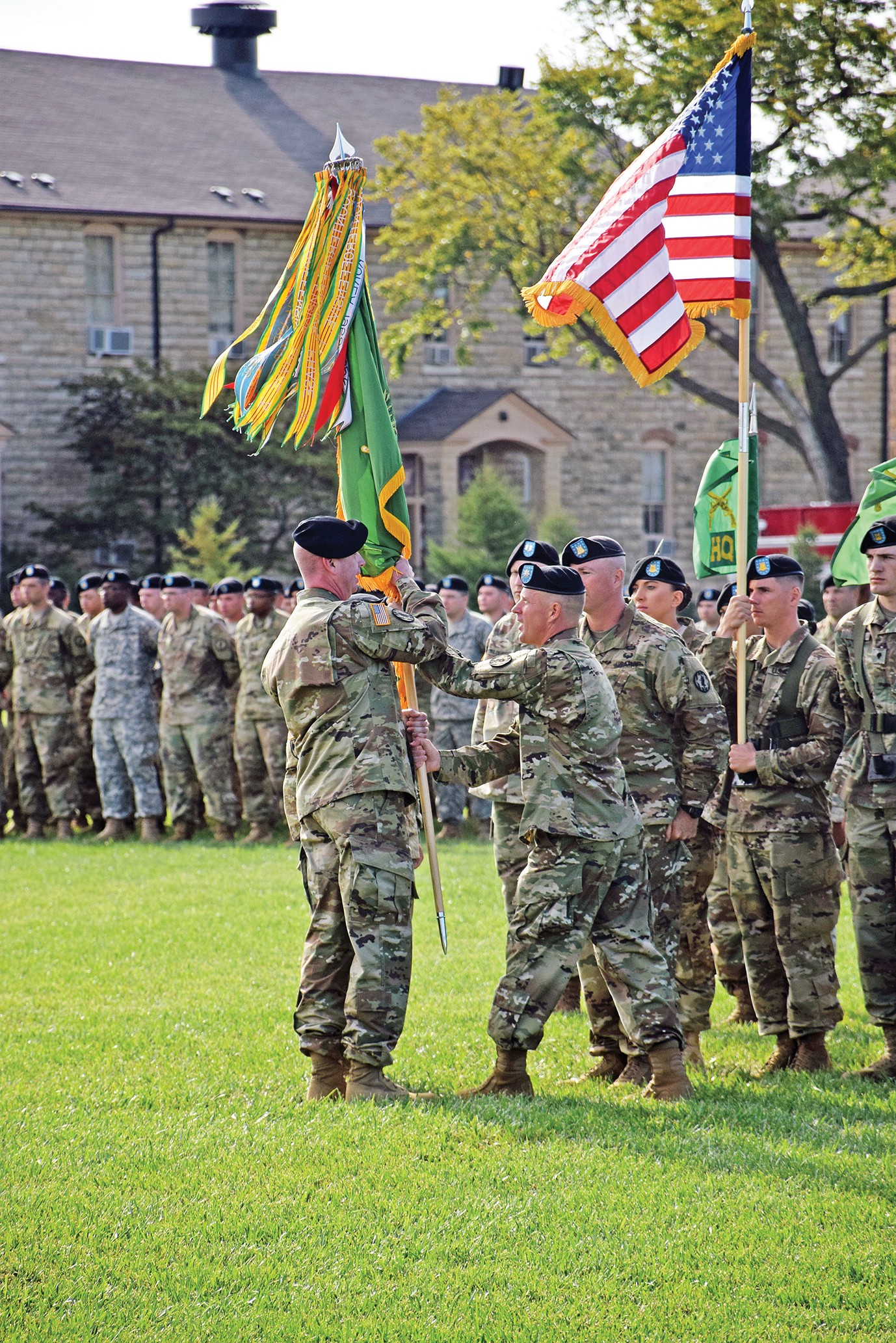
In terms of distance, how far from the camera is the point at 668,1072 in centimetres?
631

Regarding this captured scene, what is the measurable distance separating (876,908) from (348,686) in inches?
107

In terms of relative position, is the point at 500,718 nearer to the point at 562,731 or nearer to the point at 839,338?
the point at 562,731

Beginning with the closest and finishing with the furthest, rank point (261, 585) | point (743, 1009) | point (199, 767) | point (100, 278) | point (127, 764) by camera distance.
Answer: point (743, 1009) → point (261, 585) → point (199, 767) → point (127, 764) → point (100, 278)

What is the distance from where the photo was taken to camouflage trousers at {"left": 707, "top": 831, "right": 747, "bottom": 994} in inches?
314

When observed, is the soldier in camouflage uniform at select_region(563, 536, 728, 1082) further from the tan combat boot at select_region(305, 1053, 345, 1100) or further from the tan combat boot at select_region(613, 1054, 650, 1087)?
the tan combat boot at select_region(305, 1053, 345, 1100)

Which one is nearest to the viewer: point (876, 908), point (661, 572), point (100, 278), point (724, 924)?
point (876, 908)

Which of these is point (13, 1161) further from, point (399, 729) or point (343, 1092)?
point (399, 729)

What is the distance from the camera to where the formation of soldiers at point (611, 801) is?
246 inches

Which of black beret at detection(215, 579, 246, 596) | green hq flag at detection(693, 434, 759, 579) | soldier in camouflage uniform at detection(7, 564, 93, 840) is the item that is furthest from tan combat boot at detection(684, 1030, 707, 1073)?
soldier in camouflage uniform at detection(7, 564, 93, 840)

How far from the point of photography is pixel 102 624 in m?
14.7

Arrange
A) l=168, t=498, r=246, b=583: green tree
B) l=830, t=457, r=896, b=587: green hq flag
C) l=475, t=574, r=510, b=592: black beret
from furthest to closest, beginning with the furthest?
1. l=168, t=498, r=246, b=583: green tree
2. l=475, t=574, r=510, b=592: black beret
3. l=830, t=457, r=896, b=587: green hq flag

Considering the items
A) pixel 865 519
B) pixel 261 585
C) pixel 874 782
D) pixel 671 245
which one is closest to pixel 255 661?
pixel 261 585

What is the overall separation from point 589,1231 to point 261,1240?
1.07m

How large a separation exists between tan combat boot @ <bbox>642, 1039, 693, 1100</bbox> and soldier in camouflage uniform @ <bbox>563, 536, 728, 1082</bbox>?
1.33 ft
